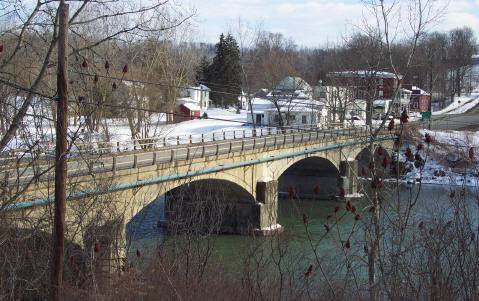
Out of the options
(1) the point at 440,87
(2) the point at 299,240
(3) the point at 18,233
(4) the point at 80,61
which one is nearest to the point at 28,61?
(4) the point at 80,61

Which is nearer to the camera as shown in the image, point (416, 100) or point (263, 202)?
point (263, 202)

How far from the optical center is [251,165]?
33250 mm

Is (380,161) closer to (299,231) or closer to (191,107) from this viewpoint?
(299,231)

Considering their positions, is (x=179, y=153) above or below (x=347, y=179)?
above

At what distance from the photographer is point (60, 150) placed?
26.2ft

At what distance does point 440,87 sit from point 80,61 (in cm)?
8030

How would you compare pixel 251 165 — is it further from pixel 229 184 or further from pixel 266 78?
pixel 266 78

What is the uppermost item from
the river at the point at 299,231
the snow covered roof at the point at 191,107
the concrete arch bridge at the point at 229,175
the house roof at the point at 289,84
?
the house roof at the point at 289,84

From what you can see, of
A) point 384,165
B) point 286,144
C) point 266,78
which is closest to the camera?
point 384,165

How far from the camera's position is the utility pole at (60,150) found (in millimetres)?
7680

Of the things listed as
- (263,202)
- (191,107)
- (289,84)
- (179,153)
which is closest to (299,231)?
(263,202)

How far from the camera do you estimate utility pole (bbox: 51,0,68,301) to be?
25.2 ft

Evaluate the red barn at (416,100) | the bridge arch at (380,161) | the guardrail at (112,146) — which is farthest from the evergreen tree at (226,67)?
the bridge arch at (380,161)

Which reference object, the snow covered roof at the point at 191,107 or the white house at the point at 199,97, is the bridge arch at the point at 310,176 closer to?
the snow covered roof at the point at 191,107
